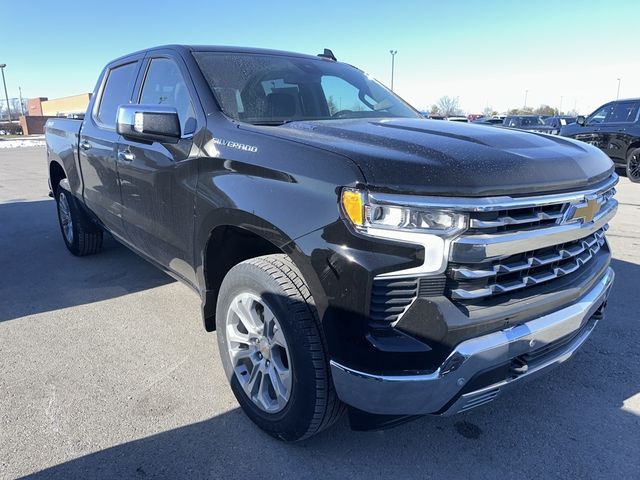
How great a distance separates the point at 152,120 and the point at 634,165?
39.1 ft

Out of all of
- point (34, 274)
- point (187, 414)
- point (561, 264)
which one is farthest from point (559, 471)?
point (34, 274)

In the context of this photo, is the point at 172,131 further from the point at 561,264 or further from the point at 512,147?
the point at 561,264

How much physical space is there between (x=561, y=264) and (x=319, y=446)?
4.78ft

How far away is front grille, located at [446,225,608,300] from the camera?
1863 mm

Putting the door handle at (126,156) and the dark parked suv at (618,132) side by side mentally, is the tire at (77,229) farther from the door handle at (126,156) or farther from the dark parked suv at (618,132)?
the dark parked suv at (618,132)

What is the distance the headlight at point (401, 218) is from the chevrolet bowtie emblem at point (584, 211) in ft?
2.18

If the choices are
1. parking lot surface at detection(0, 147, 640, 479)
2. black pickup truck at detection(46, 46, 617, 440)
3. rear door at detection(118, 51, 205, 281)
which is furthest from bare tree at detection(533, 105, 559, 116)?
black pickup truck at detection(46, 46, 617, 440)

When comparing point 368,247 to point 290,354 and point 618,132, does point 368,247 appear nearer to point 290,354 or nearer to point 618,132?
point 290,354

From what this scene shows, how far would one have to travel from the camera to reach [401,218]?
6.01ft

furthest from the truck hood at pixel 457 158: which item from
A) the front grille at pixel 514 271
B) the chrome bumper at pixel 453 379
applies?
the chrome bumper at pixel 453 379

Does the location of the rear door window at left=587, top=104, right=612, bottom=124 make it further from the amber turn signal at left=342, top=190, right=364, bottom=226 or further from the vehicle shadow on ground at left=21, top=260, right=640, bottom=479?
the amber turn signal at left=342, top=190, right=364, bottom=226

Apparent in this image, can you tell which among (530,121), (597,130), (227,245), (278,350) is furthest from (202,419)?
(530,121)

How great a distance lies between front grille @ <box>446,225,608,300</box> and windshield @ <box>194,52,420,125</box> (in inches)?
58.0

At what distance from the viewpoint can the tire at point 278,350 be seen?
2.10 metres
